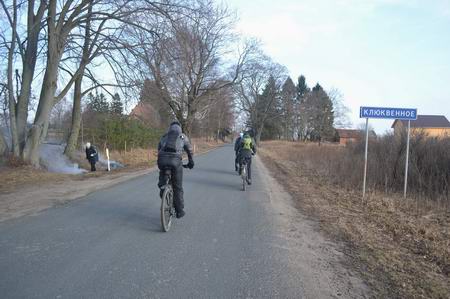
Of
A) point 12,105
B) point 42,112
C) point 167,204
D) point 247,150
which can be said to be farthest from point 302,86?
point 167,204

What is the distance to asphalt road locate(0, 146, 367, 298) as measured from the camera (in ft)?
14.7

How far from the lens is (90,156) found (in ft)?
65.4

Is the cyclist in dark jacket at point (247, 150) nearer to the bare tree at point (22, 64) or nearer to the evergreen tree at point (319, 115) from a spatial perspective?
the bare tree at point (22, 64)

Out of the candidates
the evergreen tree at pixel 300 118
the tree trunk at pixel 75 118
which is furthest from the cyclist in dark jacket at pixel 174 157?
the evergreen tree at pixel 300 118

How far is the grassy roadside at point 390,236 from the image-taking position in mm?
4980

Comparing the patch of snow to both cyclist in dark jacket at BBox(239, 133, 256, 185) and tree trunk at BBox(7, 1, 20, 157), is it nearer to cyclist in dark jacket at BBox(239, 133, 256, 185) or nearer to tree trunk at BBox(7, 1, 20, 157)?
tree trunk at BBox(7, 1, 20, 157)

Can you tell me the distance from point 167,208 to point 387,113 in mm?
7177

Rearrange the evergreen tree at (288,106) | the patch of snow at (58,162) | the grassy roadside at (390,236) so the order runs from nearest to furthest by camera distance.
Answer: the grassy roadside at (390,236) → the patch of snow at (58,162) → the evergreen tree at (288,106)

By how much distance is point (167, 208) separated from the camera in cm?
702

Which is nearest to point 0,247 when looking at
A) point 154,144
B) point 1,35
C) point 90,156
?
point 1,35

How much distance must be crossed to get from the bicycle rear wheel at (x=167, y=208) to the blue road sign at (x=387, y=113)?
627cm

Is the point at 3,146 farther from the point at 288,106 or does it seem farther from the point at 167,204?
the point at 288,106

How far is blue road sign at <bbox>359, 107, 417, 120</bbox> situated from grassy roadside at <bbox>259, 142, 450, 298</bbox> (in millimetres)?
2292

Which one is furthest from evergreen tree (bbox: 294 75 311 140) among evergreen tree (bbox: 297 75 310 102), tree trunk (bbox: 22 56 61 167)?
tree trunk (bbox: 22 56 61 167)
